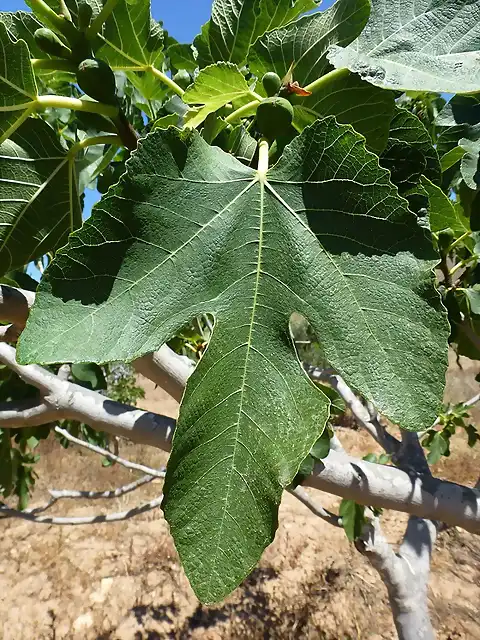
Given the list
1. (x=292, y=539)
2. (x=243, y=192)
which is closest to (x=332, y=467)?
(x=243, y=192)

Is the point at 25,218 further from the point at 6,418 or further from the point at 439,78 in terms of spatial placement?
the point at 6,418

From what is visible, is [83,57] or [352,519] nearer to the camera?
[83,57]

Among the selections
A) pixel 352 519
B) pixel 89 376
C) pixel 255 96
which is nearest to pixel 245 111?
pixel 255 96

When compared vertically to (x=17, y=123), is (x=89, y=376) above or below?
below

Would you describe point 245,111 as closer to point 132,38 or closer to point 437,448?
point 132,38

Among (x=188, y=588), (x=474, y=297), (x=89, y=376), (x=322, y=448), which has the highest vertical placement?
(x=474, y=297)

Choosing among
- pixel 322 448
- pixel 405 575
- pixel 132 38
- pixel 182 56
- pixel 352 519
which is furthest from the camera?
pixel 405 575

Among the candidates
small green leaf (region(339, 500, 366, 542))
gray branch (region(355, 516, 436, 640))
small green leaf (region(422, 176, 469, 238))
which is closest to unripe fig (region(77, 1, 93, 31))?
small green leaf (region(422, 176, 469, 238))

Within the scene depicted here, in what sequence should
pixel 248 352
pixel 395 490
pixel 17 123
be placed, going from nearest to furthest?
pixel 248 352, pixel 17 123, pixel 395 490
